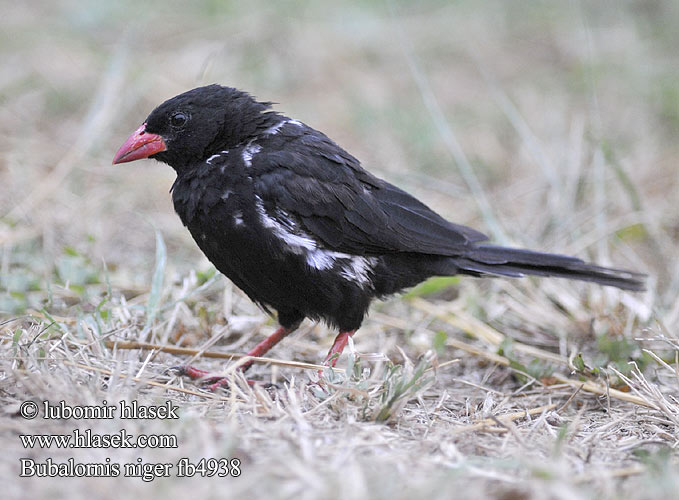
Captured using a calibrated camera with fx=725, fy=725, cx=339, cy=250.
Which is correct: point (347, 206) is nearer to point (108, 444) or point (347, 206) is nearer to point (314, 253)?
point (314, 253)

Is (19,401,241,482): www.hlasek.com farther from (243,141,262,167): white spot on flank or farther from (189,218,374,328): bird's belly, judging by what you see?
(243,141,262,167): white spot on flank

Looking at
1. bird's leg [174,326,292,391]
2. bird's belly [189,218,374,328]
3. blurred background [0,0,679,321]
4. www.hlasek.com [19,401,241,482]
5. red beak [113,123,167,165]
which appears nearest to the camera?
www.hlasek.com [19,401,241,482]

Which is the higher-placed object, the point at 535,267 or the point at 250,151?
the point at 250,151

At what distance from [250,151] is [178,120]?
1.41 feet

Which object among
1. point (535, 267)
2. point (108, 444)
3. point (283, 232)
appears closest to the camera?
point (108, 444)

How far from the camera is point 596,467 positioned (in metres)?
2.39

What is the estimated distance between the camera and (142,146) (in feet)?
11.8

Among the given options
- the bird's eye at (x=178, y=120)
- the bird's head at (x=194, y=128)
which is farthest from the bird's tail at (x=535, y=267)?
the bird's eye at (x=178, y=120)

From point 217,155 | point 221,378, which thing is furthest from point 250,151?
point 221,378

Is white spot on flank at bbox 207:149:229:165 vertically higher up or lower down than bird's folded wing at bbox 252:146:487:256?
higher up

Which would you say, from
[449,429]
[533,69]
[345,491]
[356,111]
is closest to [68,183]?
[356,111]

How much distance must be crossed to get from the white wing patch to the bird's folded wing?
0.03 metres

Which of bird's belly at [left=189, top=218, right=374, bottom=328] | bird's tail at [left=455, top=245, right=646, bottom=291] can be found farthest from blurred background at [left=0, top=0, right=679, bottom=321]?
bird's belly at [left=189, top=218, right=374, bottom=328]

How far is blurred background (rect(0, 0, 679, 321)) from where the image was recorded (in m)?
4.84
